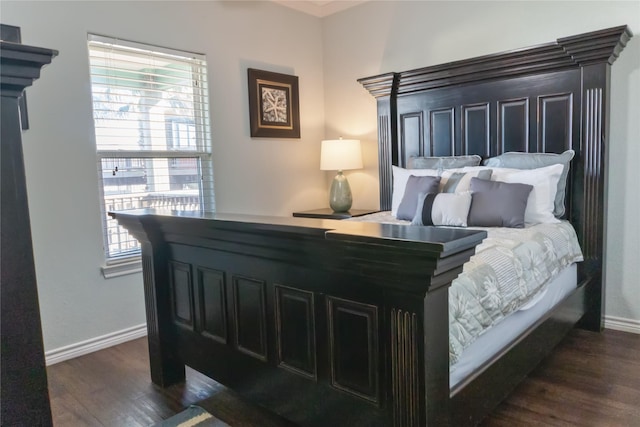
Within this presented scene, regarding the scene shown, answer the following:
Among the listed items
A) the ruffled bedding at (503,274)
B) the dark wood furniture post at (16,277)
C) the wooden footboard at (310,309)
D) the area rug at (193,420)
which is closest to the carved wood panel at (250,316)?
the wooden footboard at (310,309)

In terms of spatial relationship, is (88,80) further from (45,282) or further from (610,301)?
(610,301)

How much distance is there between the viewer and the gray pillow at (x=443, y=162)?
326cm

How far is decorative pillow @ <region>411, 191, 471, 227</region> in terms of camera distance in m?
2.72

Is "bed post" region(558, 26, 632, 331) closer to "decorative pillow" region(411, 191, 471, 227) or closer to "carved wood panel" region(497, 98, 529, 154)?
"carved wood panel" region(497, 98, 529, 154)

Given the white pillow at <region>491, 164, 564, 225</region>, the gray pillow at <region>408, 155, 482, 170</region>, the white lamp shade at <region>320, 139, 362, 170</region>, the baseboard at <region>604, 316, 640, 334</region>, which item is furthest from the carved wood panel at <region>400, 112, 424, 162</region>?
the baseboard at <region>604, 316, 640, 334</region>

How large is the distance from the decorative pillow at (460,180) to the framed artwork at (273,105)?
1.60 m

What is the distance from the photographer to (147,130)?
316 cm

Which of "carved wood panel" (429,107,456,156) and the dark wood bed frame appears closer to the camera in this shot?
the dark wood bed frame

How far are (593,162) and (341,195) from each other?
194cm

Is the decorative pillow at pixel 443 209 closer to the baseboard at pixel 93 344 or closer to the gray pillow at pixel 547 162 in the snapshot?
the gray pillow at pixel 547 162

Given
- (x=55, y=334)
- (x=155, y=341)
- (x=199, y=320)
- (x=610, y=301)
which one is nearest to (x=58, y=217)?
(x=55, y=334)

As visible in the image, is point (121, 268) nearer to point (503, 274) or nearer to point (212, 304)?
point (212, 304)

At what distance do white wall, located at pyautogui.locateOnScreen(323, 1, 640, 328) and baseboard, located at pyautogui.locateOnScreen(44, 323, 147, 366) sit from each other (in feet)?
7.42

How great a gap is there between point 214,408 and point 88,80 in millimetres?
2120
